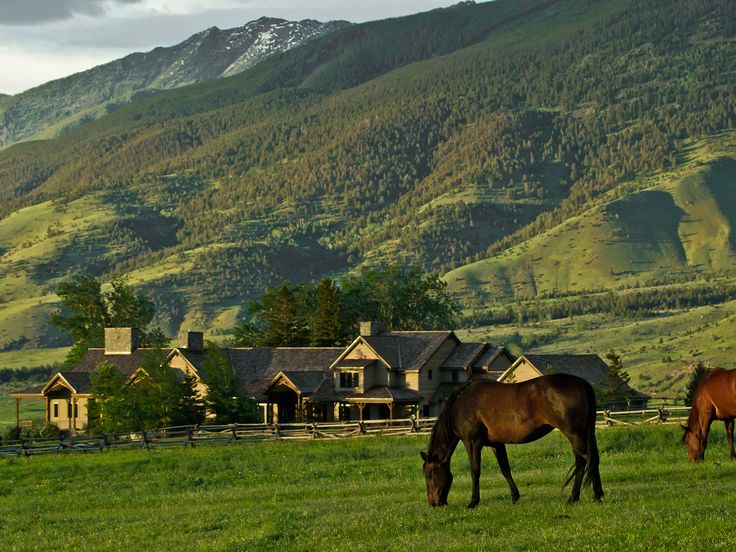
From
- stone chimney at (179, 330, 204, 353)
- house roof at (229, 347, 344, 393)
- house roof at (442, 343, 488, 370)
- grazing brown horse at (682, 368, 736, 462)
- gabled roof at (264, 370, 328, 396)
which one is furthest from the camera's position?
house roof at (442, 343, 488, 370)

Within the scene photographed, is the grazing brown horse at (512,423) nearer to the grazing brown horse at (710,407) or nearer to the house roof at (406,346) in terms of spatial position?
the grazing brown horse at (710,407)

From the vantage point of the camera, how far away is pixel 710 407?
3700 cm

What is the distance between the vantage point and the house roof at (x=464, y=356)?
352 ft

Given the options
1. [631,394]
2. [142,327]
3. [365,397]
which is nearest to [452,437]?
[365,397]

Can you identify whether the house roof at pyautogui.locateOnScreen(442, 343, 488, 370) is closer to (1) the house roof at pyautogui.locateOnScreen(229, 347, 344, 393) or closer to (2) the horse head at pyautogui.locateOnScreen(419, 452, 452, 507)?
(1) the house roof at pyautogui.locateOnScreen(229, 347, 344, 393)

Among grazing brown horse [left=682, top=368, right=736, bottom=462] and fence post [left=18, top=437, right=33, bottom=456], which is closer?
grazing brown horse [left=682, top=368, right=736, bottom=462]

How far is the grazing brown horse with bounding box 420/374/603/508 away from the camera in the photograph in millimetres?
29281

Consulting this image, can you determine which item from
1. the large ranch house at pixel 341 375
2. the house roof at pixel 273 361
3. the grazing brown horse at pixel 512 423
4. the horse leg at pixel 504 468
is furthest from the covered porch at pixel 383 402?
the horse leg at pixel 504 468

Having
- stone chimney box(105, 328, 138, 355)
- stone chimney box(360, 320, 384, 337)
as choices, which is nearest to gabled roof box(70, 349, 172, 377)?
stone chimney box(105, 328, 138, 355)

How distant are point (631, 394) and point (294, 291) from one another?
41462 millimetres

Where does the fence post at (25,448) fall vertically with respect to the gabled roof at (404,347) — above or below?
below

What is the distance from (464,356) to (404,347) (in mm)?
4957

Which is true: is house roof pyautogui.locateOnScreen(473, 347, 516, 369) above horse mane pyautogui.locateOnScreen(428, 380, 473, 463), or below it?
above

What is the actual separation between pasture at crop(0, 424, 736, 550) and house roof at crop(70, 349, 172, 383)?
46.1m
